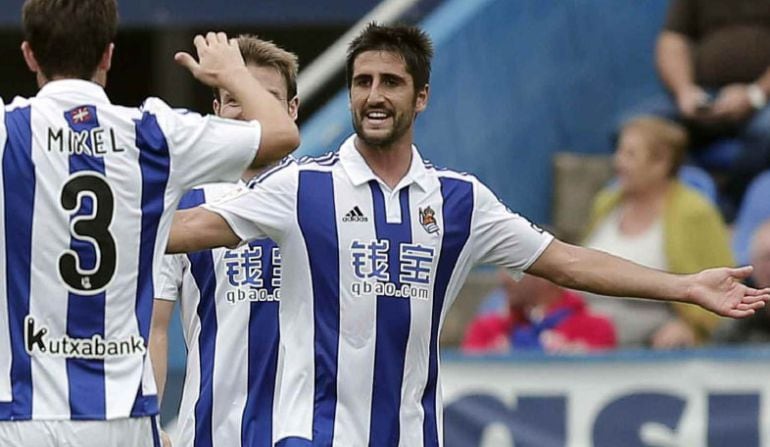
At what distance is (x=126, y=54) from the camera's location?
14688 mm

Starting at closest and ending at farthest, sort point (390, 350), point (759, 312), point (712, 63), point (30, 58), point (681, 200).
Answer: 1. point (30, 58)
2. point (390, 350)
3. point (759, 312)
4. point (681, 200)
5. point (712, 63)

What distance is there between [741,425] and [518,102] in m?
3.02

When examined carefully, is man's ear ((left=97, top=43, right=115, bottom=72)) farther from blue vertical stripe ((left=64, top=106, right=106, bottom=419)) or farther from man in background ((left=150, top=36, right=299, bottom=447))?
man in background ((left=150, top=36, right=299, bottom=447))

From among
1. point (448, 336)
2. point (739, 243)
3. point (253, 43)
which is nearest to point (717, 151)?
point (739, 243)

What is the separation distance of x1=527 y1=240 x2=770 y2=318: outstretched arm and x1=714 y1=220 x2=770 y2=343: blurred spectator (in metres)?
3.01

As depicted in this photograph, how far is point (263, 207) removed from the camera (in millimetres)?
6281

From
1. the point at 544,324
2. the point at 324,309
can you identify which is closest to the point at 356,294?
the point at 324,309

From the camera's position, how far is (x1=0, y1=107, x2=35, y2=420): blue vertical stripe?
5.34m

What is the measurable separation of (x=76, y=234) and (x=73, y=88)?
0.37m

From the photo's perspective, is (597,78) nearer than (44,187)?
No

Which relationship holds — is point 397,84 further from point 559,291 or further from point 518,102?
point 518,102

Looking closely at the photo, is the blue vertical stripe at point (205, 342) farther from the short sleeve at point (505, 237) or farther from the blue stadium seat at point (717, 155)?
the blue stadium seat at point (717, 155)

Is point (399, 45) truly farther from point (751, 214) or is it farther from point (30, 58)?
point (751, 214)

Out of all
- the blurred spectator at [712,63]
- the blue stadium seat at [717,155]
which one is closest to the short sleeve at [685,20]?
the blurred spectator at [712,63]
